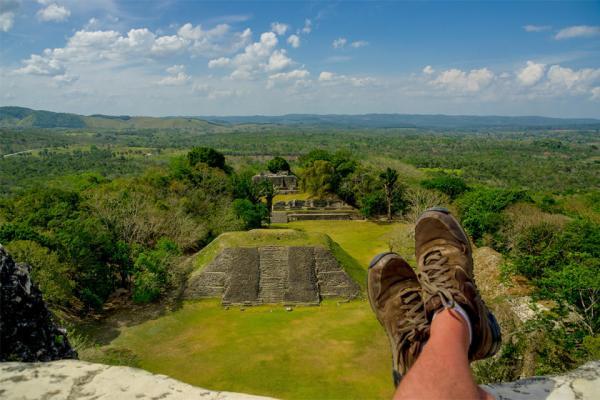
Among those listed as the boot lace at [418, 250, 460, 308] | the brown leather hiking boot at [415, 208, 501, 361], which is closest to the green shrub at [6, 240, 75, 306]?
the brown leather hiking boot at [415, 208, 501, 361]

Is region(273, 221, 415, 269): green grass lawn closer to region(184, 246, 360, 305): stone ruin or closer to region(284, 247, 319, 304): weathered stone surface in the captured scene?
region(184, 246, 360, 305): stone ruin

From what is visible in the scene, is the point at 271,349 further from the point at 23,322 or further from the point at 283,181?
the point at 283,181

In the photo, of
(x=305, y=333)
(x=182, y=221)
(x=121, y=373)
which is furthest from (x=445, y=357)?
(x=182, y=221)

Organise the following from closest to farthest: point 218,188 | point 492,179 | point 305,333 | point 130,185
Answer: point 305,333 < point 130,185 < point 218,188 < point 492,179

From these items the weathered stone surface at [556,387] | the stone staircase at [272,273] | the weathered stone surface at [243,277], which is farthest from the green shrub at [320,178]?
the weathered stone surface at [556,387]

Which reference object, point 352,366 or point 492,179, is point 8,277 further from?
point 492,179

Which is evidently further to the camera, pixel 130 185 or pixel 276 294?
pixel 130 185

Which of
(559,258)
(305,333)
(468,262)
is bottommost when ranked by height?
(305,333)
